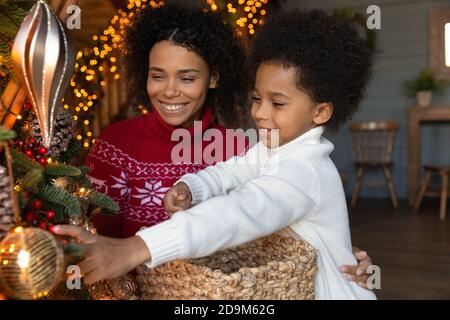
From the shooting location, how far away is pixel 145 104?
54.0 inches

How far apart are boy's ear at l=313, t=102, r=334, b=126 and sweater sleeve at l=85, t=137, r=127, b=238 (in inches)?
18.5

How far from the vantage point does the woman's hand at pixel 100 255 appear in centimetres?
55

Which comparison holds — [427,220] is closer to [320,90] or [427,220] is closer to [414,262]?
[414,262]

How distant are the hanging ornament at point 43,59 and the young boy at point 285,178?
0.16 metres

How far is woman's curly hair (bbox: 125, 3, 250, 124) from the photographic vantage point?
46.8 inches

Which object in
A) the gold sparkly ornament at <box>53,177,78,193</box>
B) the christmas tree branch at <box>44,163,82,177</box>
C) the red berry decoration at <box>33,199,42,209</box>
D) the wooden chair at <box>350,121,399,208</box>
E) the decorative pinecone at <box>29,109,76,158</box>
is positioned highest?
the decorative pinecone at <box>29,109,76,158</box>

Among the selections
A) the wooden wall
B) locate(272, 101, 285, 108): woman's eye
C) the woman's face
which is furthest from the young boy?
the wooden wall

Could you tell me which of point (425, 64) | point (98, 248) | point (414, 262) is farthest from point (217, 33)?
point (425, 64)

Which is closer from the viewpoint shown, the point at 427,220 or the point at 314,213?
the point at 314,213

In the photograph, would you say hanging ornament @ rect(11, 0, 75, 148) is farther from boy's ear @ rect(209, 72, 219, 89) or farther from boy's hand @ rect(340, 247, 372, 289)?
boy's ear @ rect(209, 72, 219, 89)

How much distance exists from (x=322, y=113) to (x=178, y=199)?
28 cm

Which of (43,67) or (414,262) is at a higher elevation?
(43,67)

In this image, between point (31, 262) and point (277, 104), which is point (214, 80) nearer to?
point (277, 104)

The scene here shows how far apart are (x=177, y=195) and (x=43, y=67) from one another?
0.32m
